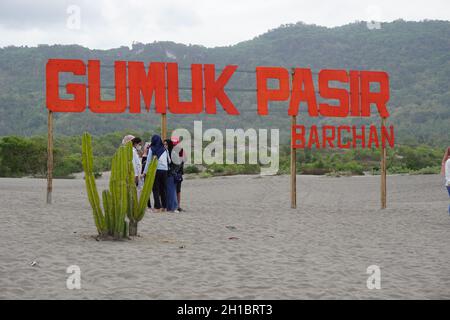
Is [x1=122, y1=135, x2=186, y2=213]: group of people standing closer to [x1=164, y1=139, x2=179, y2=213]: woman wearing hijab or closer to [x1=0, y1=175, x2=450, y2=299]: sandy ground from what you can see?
[x1=164, y1=139, x2=179, y2=213]: woman wearing hijab

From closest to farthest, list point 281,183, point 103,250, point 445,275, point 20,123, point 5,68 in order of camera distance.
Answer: point 445,275, point 103,250, point 281,183, point 20,123, point 5,68

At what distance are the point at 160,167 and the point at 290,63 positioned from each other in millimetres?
108451

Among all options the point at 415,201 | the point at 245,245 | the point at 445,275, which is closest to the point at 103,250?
the point at 245,245

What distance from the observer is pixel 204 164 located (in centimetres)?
4312

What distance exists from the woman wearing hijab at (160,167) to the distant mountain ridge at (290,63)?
2484 inches

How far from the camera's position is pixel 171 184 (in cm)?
1487

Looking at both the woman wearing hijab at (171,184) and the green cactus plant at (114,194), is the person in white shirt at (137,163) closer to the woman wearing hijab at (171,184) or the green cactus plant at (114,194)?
the woman wearing hijab at (171,184)

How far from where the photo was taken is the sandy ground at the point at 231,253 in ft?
23.4

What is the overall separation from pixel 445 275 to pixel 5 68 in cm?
11222

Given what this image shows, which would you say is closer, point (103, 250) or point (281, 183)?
point (103, 250)

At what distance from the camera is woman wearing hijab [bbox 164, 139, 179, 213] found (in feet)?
48.8

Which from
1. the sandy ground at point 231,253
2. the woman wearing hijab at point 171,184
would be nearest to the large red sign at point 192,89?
the woman wearing hijab at point 171,184
